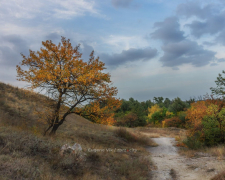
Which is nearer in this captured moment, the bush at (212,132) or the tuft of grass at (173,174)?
the tuft of grass at (173,174)

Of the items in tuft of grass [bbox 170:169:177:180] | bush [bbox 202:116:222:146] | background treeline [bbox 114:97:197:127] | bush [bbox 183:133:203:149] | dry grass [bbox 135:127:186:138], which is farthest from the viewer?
background treeline [bbox 114:97:197:127]

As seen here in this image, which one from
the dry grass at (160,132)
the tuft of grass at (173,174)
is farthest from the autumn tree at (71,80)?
the dry grass at (160,132)

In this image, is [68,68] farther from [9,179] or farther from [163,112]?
[163,112]

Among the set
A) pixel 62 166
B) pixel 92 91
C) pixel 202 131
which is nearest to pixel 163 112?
pixel 202 131

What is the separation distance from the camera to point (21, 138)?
8.49m

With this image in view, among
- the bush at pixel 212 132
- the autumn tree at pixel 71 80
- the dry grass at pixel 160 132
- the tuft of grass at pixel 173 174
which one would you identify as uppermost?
the autumn tree at pixel 71 80

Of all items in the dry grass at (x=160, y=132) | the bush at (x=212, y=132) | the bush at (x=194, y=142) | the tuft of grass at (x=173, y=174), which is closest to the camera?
the tuft of grass at (x=173, y=174)

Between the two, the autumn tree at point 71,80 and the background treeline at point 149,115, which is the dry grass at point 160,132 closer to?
the background treeline at point 149,115

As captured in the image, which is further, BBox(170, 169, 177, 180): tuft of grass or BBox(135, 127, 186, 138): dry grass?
BBox(135, 127, 186, 138): dry grass

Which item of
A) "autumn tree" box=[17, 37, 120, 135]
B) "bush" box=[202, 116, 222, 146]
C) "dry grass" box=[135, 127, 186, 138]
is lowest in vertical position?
"dry grass" box=[135, 127, 186, 138]

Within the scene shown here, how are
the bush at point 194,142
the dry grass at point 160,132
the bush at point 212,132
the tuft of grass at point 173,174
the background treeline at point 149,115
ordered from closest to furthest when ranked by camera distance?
the tuft of grass at point 173,174
the bush at point 212,132
the bush at point 194,142
the dry grass at point 160,132
the background treeline at point 149,115

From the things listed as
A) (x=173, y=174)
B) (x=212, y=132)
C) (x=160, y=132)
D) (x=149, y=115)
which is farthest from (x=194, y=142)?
(x=149, y=115)

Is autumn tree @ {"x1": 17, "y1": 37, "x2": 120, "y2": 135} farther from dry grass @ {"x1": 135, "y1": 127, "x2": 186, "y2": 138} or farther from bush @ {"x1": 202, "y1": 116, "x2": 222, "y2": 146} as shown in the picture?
dry grass @ {"x1": 135, "y1": 127, "x2": 186, "y2": 138}

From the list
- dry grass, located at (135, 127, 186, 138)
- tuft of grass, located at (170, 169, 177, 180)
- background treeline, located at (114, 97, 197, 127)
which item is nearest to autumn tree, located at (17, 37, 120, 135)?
tuft of grass, located at (170, 169, 177, 180)
